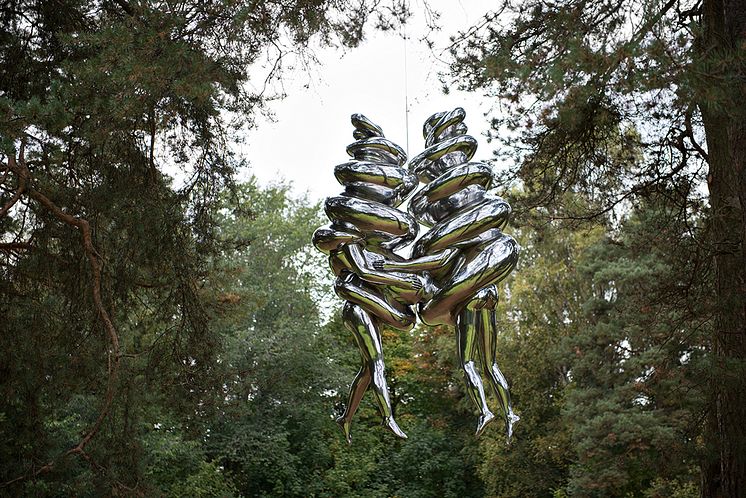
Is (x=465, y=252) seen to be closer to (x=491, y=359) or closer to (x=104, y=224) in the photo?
(x=491, y=359)

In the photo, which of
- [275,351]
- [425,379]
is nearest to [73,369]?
[275,351]

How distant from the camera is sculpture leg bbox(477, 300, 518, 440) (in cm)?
222

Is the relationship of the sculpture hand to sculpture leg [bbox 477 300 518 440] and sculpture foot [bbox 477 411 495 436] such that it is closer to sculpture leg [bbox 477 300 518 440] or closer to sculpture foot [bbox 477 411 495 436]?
sculpture leg [bbox 477 300 518 440]

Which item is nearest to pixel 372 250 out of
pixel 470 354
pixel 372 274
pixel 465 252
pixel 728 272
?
pixel 372 274

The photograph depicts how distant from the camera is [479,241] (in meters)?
2.16

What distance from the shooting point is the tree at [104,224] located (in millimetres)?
4543

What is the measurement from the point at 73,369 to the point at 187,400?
0.77 m

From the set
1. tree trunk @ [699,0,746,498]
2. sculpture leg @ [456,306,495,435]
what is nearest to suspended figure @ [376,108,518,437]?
sculpture leg @ [456,306,495,435]

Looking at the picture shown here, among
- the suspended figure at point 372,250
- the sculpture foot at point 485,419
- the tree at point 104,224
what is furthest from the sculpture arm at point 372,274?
the tree at point 104,224

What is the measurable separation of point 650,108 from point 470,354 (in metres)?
2.97

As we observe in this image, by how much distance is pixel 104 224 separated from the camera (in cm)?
580

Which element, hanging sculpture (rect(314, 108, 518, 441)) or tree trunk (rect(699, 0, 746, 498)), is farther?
tree trunk (rect(699, 0, 746, 498))

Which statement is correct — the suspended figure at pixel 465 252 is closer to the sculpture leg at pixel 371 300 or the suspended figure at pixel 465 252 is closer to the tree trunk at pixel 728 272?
the sculpture leg at pixel 371 300

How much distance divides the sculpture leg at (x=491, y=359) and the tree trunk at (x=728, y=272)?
2.45m
